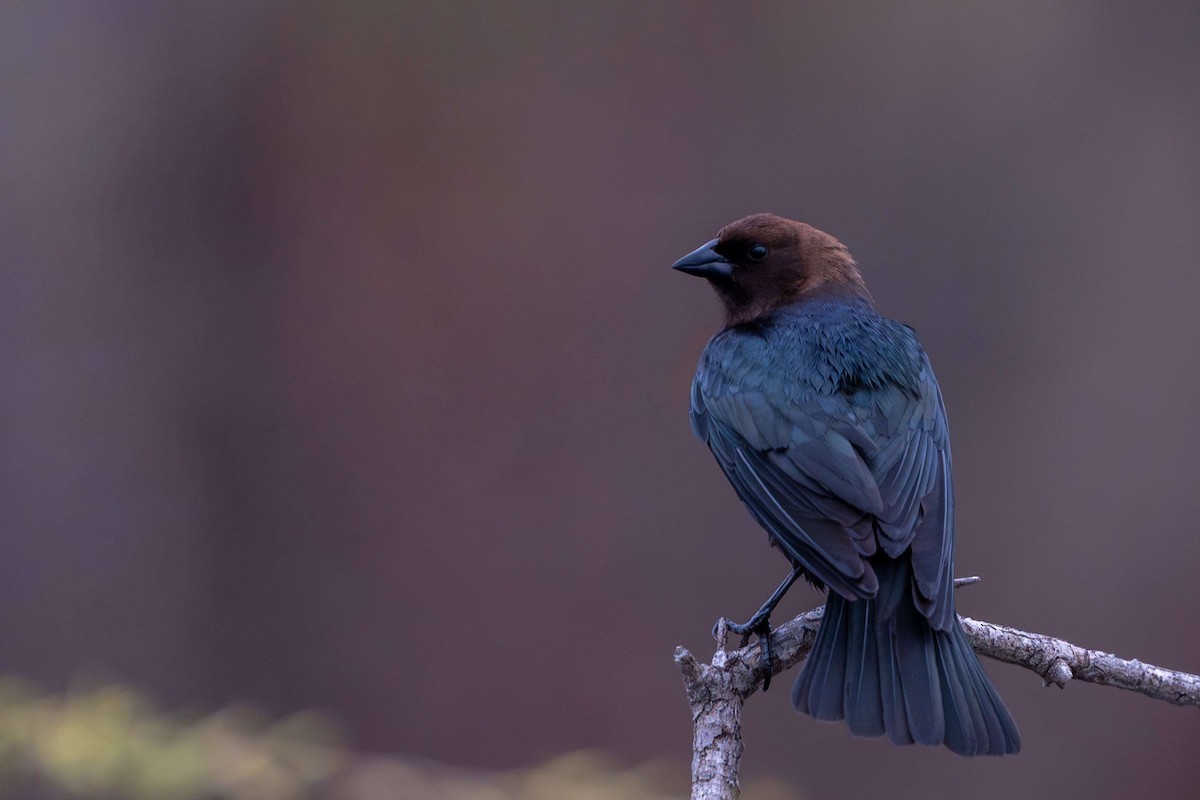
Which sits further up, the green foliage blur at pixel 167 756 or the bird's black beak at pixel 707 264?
the bird's black beak at pixel 707 264

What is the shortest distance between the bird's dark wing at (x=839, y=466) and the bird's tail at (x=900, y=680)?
68mm

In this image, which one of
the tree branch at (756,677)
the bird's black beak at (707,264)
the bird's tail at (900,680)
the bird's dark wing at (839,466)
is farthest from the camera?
the bird's black beak at (707,264)

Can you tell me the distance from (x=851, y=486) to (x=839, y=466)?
0.07 metres

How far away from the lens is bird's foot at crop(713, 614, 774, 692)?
2.24 m

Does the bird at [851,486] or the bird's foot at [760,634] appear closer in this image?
the bird at [851,486]

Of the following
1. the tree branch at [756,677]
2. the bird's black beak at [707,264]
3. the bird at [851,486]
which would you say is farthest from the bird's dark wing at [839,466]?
the bird's black beak at [707,264]

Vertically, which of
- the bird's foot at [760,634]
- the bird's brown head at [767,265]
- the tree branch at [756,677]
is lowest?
the tree branch at [756,677]

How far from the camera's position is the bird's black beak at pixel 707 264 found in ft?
10.2

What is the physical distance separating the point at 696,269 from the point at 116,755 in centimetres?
192

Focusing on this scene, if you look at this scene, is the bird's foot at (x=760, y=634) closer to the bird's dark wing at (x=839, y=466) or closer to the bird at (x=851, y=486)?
the bird at (x=851, y=486)

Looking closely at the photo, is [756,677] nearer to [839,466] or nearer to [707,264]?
[839,466]

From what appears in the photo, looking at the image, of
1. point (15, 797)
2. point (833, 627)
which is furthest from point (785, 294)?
point (15, 797)

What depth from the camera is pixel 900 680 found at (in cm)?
208

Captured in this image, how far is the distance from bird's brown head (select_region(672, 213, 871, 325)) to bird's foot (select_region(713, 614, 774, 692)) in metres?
0.97
